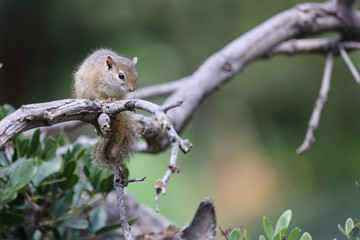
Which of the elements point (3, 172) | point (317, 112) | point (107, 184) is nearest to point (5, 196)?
point (3, 172)

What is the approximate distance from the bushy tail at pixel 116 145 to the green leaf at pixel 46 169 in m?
0.26

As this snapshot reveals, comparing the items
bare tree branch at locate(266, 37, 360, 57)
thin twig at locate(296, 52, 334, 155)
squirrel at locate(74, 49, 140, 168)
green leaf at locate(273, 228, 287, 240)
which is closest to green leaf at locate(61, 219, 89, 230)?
squirrel at locate(74, 49, 140, 168)

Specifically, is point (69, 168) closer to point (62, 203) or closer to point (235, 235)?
point (62, 203)

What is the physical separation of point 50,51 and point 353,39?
8.30 feet

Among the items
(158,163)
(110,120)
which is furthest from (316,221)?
(110,120)

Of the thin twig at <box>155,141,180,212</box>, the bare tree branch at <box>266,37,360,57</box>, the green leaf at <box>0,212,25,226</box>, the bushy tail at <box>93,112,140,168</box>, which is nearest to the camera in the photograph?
the thin twig at <box>155,141,180,212</box>

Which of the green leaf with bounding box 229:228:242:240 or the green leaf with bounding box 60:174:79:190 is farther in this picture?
the green leaf with bounding box 60:174:79:190

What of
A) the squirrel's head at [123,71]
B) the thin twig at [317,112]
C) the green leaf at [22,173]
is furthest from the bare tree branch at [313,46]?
the green leaf at [22,173]

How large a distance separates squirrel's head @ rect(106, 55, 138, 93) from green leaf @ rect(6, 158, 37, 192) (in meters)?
0.41

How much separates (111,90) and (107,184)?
0.98 ft

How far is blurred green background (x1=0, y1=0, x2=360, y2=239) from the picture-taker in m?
3.63

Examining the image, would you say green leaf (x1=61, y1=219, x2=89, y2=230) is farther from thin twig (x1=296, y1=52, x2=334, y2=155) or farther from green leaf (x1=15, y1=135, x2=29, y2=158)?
thin twig (x1=296, y1=52, x2=334, y2=155)

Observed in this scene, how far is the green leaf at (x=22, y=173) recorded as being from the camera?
129 centimetres

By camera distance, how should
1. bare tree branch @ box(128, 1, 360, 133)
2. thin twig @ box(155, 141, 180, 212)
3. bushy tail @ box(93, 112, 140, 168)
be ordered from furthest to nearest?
bare tree branch @ box(128, 1, 360, 133) < bushy tail @ box(93, 112, 140, 168) < thin twig @ box(155, 141, 180, 212)
